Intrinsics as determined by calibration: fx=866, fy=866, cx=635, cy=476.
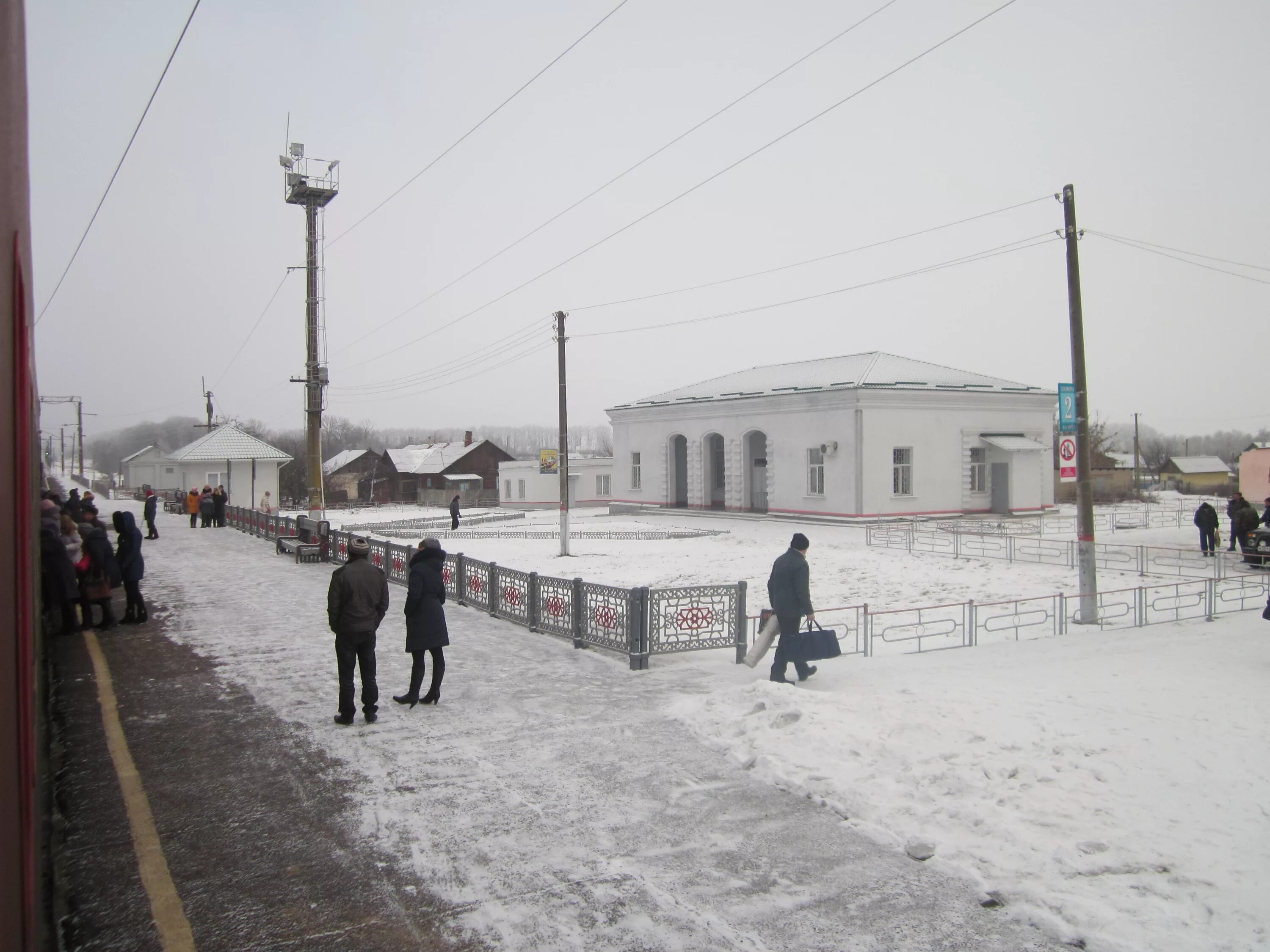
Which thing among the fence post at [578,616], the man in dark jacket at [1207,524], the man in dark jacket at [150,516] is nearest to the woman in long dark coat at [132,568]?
the fence post at [578,616]

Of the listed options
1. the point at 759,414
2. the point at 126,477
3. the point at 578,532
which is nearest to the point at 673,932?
the point at 578,532

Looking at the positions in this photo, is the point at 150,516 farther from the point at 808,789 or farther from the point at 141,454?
the point at 141,454

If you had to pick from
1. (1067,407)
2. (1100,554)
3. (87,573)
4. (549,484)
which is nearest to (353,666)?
(87,573)

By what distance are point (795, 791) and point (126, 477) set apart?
84841 millimetres

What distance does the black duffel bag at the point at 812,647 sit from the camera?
9328mm

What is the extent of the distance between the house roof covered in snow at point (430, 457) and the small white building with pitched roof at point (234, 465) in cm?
2324

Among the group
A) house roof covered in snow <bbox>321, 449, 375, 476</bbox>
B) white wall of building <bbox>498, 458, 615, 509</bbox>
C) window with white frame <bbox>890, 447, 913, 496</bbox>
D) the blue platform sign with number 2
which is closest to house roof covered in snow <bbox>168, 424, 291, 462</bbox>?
white wall of building <bbox>498, 458, 615, 509</bbox>

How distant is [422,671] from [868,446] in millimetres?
25484

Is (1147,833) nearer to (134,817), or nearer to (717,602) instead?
(717,602)

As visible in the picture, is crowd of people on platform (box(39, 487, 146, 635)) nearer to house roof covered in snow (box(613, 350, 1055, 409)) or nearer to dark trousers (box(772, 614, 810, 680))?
dark trousers (box(772, 614, 810, 680))

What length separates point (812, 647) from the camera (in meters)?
9.38

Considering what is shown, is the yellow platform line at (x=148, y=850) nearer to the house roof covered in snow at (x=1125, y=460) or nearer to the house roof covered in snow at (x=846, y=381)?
the house roof covered in snow at (x=846, y=381)

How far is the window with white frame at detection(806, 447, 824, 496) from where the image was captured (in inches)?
1312

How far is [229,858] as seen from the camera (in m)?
5.25
